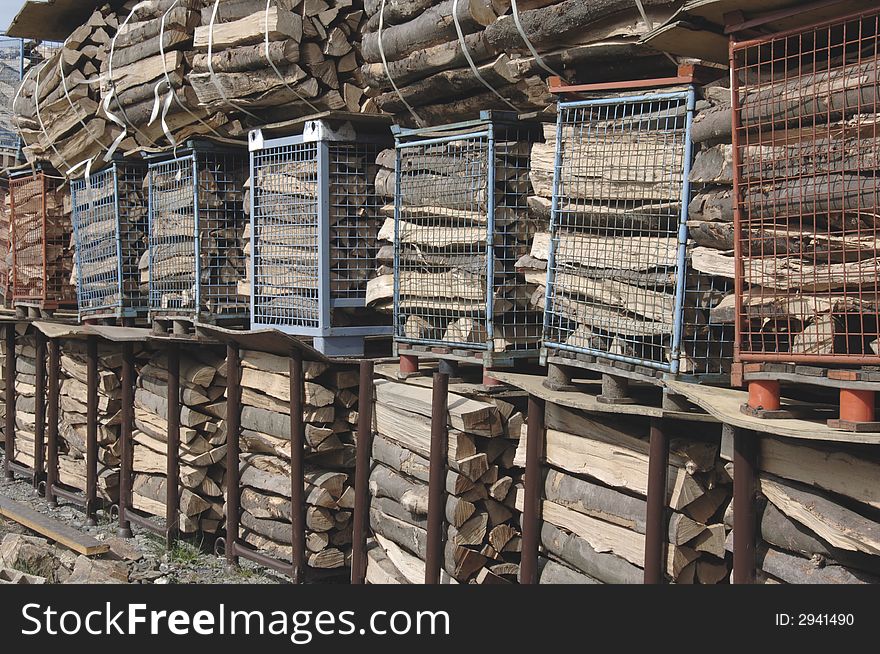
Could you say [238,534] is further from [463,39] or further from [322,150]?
[463,39]

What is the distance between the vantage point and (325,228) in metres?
9.10

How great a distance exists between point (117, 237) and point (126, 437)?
7.46ft

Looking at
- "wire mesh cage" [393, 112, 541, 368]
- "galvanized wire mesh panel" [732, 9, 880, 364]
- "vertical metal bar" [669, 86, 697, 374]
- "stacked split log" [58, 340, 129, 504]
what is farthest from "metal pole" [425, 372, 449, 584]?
"stacked split log" [58, 340, 129, 504]

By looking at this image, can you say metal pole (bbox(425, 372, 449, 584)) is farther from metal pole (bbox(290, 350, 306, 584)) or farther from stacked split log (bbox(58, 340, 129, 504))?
stacked split log (bbox(58, 340, 129, 504))

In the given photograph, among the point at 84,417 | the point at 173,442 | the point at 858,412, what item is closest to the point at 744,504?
the point at 858,412

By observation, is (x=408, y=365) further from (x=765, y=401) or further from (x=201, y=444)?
(x=765, y=401)

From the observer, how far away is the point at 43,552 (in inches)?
401

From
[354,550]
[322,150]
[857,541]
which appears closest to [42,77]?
[322,150]

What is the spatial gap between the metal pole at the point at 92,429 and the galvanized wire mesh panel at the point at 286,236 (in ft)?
12.0

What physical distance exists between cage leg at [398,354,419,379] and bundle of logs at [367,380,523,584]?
0.66 feet

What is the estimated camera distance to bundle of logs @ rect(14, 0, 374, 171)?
921 cm

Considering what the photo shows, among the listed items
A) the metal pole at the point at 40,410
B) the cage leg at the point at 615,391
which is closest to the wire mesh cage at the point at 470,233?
the cage leg at the point at 615,391

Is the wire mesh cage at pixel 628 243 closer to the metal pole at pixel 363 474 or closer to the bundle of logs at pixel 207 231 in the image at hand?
the metal pole at pixel 363 474

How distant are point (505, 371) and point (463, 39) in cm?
233
